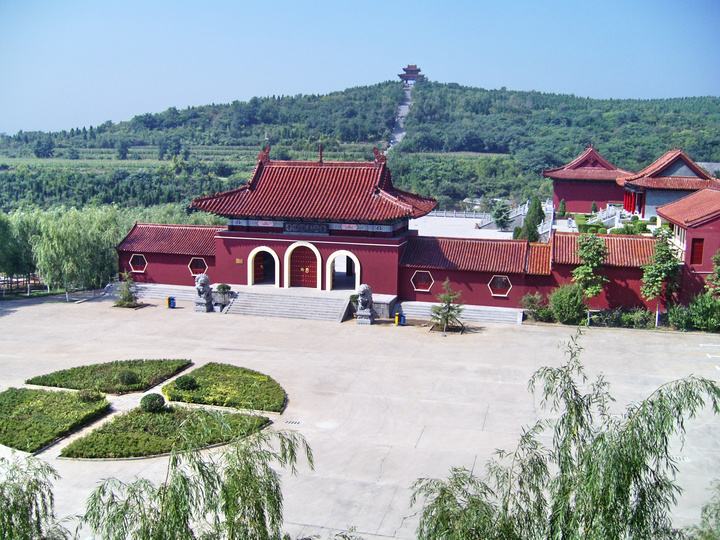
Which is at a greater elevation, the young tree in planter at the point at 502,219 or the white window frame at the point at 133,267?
the young tree in planter at the point at 502,219

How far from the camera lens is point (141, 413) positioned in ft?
49.8

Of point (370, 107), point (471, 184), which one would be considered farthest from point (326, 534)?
point (370, 107)

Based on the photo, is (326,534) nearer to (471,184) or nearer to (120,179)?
(471,184)

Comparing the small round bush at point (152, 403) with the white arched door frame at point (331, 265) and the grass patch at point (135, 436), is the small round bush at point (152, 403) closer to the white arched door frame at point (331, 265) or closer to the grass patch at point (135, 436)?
the grass patch at point (135, 436)

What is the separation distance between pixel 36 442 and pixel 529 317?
14.8 m

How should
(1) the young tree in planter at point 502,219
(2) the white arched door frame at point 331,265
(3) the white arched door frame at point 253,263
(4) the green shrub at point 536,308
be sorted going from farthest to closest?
(1) the young tree in planter at point 502,219 < (3) the white arched door frame at point 253,263 < (2) the white arched door frame at point 331,265 < (4) the green shrub at point 536,308

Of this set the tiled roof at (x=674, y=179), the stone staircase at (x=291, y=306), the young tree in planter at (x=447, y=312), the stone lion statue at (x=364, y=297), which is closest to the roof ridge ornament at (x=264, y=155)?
the stone staircase at (x=291, y=306)

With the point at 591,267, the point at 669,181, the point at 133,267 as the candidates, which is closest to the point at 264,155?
the point at 133,267

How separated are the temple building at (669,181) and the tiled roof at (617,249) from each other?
8417 millimetres

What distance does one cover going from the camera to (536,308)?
23.1 meters

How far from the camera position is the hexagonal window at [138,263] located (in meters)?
27.3

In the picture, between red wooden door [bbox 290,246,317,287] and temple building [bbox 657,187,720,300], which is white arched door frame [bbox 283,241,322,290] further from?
temple building [bbox 657,187,720,300]

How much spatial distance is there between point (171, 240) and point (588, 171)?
24.2 metres

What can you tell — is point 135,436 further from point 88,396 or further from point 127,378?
point 127,378
